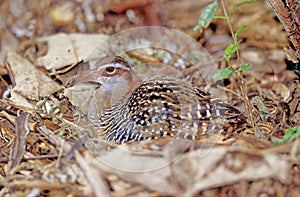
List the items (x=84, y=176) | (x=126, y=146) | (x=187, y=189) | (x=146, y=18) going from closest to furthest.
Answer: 1. (x=187, y=189)
2. (x=84, y=176)
3. (x=126, y=146)
4. (x=146, y=18)

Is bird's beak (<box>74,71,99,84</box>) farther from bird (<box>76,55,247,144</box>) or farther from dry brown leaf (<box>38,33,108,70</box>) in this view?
dry brown leaf (<box>38,33,108,70</box>)

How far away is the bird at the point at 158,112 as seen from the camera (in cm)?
461

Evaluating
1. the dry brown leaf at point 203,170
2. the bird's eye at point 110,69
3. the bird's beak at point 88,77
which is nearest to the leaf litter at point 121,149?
the dry brown leaf at point 203,170

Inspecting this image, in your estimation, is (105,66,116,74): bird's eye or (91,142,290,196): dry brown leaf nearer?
(91,142,290,196): dry brown leaf

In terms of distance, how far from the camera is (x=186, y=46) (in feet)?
21.8

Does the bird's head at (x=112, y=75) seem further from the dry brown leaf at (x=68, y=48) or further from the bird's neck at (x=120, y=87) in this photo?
the dry brown leaf at (x=68, y=48)

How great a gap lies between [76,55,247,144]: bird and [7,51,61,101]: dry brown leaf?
0.48 metres

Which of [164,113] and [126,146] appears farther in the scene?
[164,113]

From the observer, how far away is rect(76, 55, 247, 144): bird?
15.1ft

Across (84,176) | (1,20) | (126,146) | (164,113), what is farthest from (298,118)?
(1,20)

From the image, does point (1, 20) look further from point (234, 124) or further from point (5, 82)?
point (234, 124)

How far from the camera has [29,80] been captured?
5.60 m

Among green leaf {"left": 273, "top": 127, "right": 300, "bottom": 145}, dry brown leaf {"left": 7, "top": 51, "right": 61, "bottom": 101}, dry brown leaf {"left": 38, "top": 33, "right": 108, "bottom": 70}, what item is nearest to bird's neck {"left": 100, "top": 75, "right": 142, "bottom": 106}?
dry brown leaf {"left": 7, "top": 51, "right": 61, "bottom": 101}

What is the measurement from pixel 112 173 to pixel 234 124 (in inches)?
54.9
